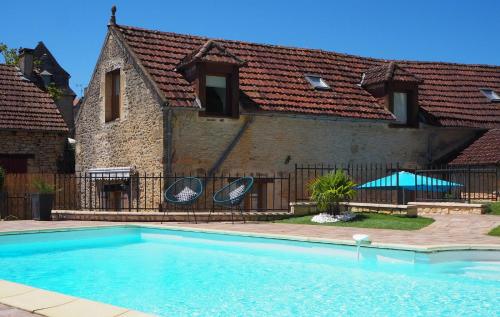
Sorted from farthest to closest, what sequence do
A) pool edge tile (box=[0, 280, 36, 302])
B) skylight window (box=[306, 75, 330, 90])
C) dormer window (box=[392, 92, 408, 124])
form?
dormer window (box=[392, 92, 408, 124]) < skylight window (box=[306, 75, 330, 90]) < pool edge tile (box=[0, 280, 36, 302])

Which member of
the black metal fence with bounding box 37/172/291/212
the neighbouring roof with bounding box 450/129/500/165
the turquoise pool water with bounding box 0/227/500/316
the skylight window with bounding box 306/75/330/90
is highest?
the skylight window with bounding box 306/75/330/90

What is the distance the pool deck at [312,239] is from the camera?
4.69 m

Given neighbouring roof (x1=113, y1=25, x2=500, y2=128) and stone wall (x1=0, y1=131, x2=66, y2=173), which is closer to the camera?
neighbouring roof (x1=113, y1=25, x2=500, y2=128)

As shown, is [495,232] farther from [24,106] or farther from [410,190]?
[24,106]

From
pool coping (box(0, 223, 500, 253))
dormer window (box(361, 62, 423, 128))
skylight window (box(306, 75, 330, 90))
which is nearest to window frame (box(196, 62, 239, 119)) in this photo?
skylight window (box(306, 75, 330, 90))

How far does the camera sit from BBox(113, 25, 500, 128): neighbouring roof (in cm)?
1955

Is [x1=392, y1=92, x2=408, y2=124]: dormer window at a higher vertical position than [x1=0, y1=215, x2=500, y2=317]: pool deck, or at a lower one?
higher

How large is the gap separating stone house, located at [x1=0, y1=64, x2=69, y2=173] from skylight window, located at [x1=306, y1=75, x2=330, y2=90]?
10.7 metres

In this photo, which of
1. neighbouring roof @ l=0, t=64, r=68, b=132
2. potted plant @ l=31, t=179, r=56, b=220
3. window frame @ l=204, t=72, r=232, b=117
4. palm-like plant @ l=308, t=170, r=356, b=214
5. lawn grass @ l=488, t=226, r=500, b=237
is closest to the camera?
lawn grass @ l=488, t=226, r=500, b=237

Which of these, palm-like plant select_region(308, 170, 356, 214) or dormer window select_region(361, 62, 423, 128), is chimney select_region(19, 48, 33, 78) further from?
palm-like plant select_region(308, 170, 356, 214)

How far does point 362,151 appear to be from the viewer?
21578mm

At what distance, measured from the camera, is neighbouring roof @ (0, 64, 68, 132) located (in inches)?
930

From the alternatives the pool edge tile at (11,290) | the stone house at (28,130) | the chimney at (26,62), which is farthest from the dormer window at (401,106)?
the pool edge tile at (11,290)

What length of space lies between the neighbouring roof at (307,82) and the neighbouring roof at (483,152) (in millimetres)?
960
